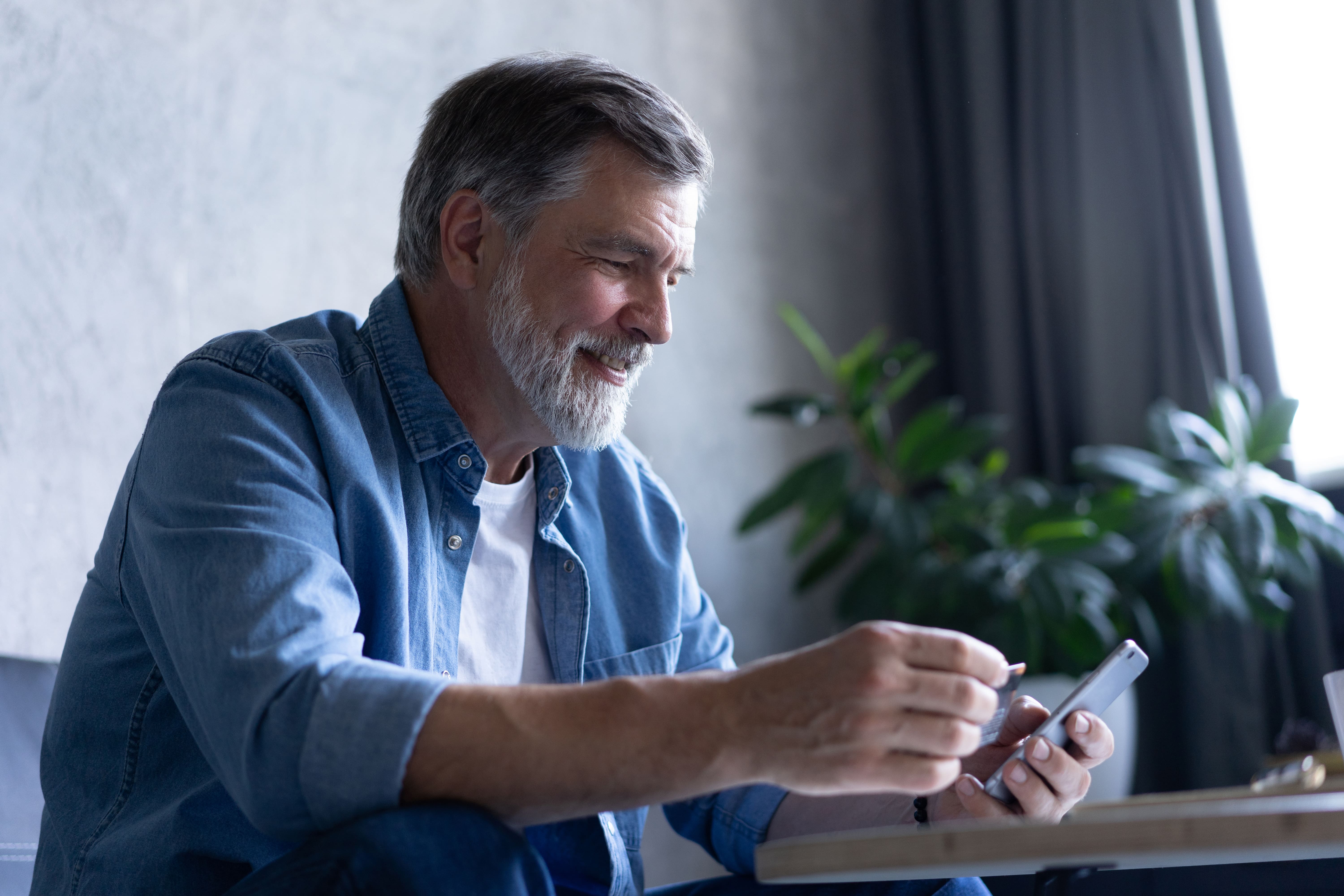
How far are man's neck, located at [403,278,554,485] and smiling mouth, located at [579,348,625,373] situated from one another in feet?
0.29

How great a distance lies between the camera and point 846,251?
11.1ft

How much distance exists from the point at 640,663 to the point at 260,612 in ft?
1.73

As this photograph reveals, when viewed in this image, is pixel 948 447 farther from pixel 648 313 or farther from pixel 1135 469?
pixel 648 313

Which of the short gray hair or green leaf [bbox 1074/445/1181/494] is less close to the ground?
the short gray hair

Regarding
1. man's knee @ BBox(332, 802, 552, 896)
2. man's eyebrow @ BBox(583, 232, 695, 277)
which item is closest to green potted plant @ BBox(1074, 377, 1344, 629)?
man's eyebrow @ BBox(583, 232, 695, 277)

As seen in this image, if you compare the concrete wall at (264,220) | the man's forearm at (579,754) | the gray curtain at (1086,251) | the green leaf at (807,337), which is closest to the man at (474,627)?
the man's forearm at (579,754)

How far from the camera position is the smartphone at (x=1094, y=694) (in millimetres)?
885

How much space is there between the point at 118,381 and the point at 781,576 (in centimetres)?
177

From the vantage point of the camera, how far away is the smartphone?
2.90 ft

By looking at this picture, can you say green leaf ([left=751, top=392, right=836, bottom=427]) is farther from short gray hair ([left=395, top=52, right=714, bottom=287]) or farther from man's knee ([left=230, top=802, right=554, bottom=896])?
man's knee ([left=230, top=802, right=554, bottom=896])

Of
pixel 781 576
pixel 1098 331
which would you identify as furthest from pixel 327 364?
pixel 1098 331

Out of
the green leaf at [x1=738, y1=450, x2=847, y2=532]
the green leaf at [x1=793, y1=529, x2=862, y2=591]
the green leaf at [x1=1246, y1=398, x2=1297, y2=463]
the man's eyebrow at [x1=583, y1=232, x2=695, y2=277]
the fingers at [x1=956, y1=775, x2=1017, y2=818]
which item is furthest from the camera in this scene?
the green leaf at [x1=793, y1=529, x2=862, y2=591]

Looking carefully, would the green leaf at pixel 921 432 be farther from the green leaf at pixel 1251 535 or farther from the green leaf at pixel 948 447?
the green leaf at pixel 1251 535

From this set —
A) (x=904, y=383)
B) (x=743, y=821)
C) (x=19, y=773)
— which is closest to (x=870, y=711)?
(x=743, y=821)
